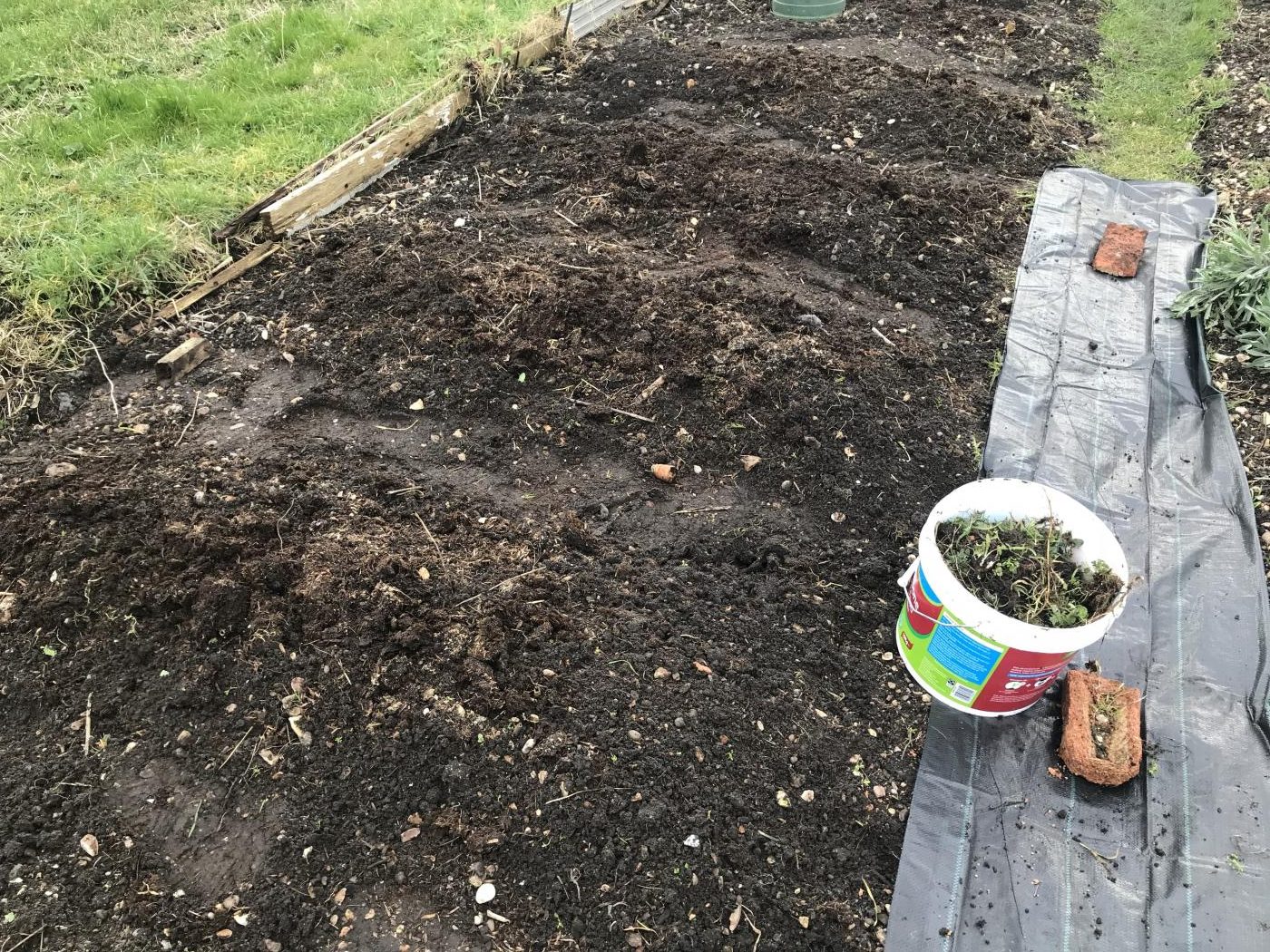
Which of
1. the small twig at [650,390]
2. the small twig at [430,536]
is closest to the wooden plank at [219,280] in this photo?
the small twig at [430,536]

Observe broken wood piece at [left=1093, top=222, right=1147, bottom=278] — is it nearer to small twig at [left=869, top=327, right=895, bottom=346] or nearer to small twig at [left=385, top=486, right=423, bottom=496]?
small twig at [left=869, top=327, right=895, bottom=346]

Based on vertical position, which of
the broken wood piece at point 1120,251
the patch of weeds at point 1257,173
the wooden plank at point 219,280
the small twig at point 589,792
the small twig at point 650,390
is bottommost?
the small twig at point 589,792

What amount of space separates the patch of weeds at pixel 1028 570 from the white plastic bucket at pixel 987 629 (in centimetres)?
3

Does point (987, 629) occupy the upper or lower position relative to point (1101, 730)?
upper

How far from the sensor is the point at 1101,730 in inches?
88.6

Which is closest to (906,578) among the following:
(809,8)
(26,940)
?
(26,940)

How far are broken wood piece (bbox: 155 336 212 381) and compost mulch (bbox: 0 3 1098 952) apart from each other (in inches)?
3.4

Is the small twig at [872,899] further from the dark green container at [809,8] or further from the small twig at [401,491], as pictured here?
the dark green container at [809,8]

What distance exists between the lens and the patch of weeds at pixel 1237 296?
11.1 feet

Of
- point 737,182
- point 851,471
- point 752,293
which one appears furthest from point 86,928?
point 737,182

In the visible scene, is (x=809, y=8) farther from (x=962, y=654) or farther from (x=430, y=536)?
(x=962, y=654)

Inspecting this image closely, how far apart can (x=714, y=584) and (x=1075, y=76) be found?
16.6 feet

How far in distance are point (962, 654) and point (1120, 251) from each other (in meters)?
2.70

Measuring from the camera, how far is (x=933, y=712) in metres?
2.38
